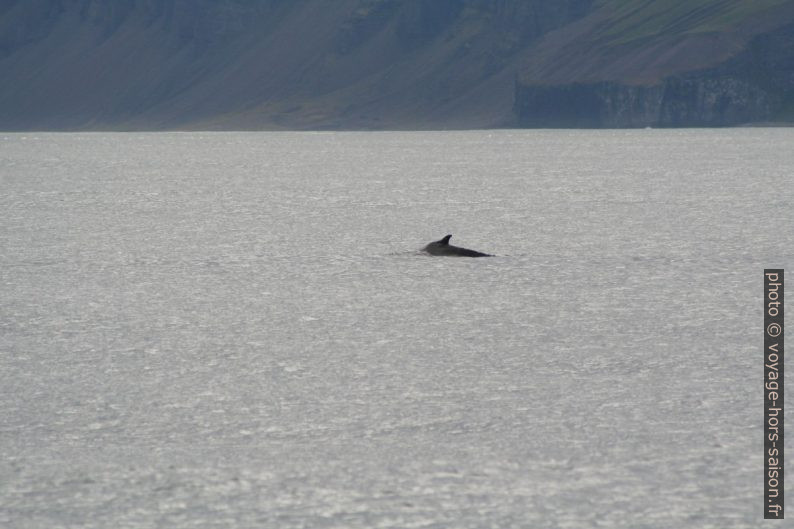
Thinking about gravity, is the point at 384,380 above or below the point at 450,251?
below

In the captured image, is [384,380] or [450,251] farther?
[450,251]

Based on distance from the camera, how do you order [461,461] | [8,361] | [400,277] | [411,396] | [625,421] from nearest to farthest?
[461,461] < [625,421] < [411,396] < [8,361] < [400,277]

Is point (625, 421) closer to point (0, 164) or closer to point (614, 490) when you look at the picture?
point (614, 490)

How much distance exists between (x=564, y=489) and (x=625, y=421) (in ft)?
11.6

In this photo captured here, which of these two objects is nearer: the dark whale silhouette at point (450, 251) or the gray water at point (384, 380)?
the gray water at point (384, 380)

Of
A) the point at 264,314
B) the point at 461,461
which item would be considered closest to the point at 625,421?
the point at 461,461

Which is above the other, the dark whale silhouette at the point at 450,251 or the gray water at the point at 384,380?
the dark whale silhouette at the point at 450,251

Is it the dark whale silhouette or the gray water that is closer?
the gray water

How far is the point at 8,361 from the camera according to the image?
26.1 metres

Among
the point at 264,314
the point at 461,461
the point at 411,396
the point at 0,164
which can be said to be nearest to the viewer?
the point at 461,461

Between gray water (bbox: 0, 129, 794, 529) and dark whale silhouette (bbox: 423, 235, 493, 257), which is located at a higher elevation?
dark whale silhouette (bbox: 423, 235, 493, 257)

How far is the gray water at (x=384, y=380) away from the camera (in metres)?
16.7

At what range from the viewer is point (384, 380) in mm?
23484

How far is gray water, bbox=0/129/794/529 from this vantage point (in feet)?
54.6
